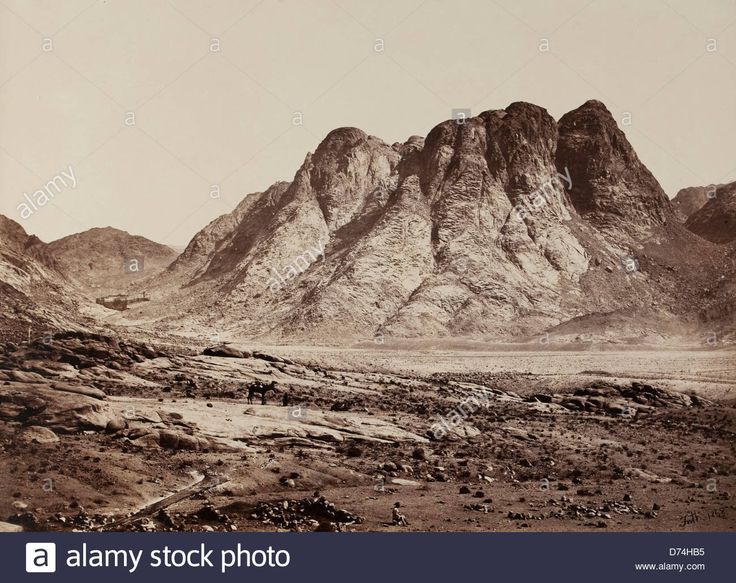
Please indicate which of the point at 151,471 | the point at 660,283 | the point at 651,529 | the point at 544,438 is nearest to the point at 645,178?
the point at 660,283

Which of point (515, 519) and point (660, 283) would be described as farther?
point (660, 283)

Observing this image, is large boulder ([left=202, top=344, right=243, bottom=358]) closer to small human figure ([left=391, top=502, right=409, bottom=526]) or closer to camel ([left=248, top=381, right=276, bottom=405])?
camel ([left=248, top=381, right=276, bottom=405])

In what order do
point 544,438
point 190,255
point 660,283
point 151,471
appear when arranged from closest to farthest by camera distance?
point 151,471, point 544,438, point 660,283, point 190,255

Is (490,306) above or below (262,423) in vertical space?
above

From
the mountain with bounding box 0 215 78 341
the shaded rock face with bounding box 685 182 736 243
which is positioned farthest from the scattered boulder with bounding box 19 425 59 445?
the shaded rock face with bounding box 685 182 736 243

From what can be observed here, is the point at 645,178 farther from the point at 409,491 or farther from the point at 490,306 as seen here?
the point at 409,491

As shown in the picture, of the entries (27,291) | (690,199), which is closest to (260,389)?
(27,291)
